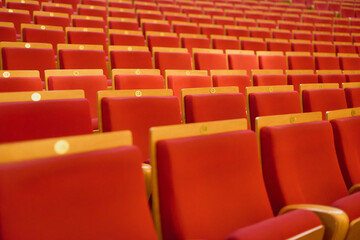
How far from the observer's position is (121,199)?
182 mm

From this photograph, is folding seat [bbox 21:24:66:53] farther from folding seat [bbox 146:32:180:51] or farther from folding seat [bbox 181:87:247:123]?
folding seat [bbox 181:87:247:123]

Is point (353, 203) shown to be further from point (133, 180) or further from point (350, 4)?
point (350, 4)

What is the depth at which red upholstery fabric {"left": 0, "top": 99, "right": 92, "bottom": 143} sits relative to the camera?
0.85ft

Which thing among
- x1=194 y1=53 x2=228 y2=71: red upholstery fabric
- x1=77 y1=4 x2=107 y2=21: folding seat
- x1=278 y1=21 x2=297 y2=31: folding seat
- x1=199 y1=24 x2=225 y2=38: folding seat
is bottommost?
x1=194 y1=53 x2=228 y2=71: red upholstery fabric

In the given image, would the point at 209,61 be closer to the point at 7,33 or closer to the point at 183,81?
the point at 183,81

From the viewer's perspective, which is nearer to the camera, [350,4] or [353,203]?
[353,203]

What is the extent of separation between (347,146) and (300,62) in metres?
0.48

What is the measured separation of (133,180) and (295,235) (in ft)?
0.33

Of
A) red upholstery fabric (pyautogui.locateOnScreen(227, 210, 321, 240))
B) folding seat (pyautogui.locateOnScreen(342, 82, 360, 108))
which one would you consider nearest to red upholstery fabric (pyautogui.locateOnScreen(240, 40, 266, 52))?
folding seat (pyautogui.locateOnScreen(342, 82, 360, 108))

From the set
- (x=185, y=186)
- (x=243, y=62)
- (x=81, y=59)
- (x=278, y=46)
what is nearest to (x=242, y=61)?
(x=243, y=62)

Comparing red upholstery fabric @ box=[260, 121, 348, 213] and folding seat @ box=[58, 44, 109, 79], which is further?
folding seat @ box=[58, 44, 109, 79]

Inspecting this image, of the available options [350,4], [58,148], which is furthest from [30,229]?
[350,4]

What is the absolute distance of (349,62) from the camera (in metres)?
0.84

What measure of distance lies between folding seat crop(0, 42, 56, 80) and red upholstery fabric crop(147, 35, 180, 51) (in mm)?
230
